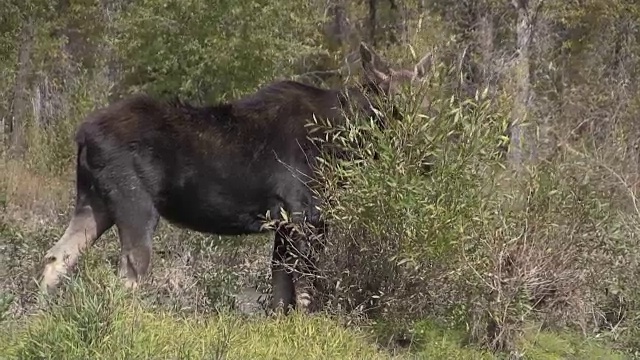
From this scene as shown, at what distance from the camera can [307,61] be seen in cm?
3183

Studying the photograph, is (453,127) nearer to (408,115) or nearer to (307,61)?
(408,115)

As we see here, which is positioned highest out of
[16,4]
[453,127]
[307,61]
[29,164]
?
[453,127]

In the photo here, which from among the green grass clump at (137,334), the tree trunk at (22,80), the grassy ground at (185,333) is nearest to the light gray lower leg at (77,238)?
the grassy ground at (185,333)

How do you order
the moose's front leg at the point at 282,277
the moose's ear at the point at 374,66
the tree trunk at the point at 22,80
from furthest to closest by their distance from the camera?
the tree trunk at the point at 22,80 → the moose's ear at the point at 374,66 → the moose's front leg at the point at 282,277

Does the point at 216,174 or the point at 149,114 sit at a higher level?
the point at 149,114

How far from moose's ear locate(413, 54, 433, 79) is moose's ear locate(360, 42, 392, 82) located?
31 centimetres

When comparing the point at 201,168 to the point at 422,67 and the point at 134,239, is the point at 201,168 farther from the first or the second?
the point at 422,67

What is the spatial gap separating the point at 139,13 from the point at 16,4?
11.5 ft

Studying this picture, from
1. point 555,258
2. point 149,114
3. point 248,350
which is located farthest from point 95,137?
point 555,258

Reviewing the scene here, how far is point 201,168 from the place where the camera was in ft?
28.0

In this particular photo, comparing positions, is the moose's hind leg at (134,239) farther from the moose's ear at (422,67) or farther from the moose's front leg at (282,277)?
the moose's ear at (422,67)

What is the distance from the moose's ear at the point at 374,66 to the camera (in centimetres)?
895

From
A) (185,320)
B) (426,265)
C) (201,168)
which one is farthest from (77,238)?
(426,265)

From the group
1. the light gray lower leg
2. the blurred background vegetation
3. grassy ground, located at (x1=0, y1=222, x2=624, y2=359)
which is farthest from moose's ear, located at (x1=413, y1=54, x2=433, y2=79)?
the light gray lower leg
